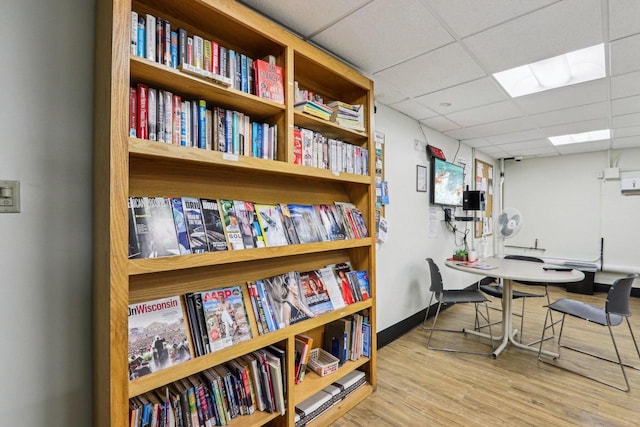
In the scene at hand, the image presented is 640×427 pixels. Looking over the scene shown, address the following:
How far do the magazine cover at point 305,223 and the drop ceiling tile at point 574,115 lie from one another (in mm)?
3053

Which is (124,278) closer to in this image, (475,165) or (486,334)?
(486,334)

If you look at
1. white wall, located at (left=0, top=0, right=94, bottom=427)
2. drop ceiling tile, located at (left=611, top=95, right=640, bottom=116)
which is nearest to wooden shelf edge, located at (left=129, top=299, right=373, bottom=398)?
white wall, located at (left=0, top=0, right=94, bottom=427)

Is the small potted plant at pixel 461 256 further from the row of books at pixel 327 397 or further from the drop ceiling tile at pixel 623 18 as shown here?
the drop ceiling tile at pixel 623 18

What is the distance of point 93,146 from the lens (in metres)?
1.31

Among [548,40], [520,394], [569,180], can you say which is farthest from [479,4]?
[569,180]

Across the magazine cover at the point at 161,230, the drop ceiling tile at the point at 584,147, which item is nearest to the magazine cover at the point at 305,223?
the magazine cover at the point at 161,230

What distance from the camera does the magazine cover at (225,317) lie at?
4.71ft

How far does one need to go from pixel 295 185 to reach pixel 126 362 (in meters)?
1.35

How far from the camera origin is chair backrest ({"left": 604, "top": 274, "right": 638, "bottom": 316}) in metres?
2.37

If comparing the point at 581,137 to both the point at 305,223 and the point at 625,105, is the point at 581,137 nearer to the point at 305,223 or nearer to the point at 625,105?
the point at 625,105

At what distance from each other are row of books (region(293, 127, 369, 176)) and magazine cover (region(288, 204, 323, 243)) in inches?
11.8

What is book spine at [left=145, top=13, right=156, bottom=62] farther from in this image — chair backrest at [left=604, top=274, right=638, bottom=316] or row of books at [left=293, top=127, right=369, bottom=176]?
chair backrest at [left=604, top=274, right=638, bottom=316]

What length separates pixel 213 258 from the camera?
1374mm

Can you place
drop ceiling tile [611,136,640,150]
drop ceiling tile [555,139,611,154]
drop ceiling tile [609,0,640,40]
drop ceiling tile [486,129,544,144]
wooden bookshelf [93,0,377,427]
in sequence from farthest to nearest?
drop ceiling tile [555,139,611,154], drop ceiling tile [611,136,640,150], drop ceiling tile [486,129,544,144], drop ceiling tile [609,0,640,40], wooden bookshelf [93,0,377,427]
